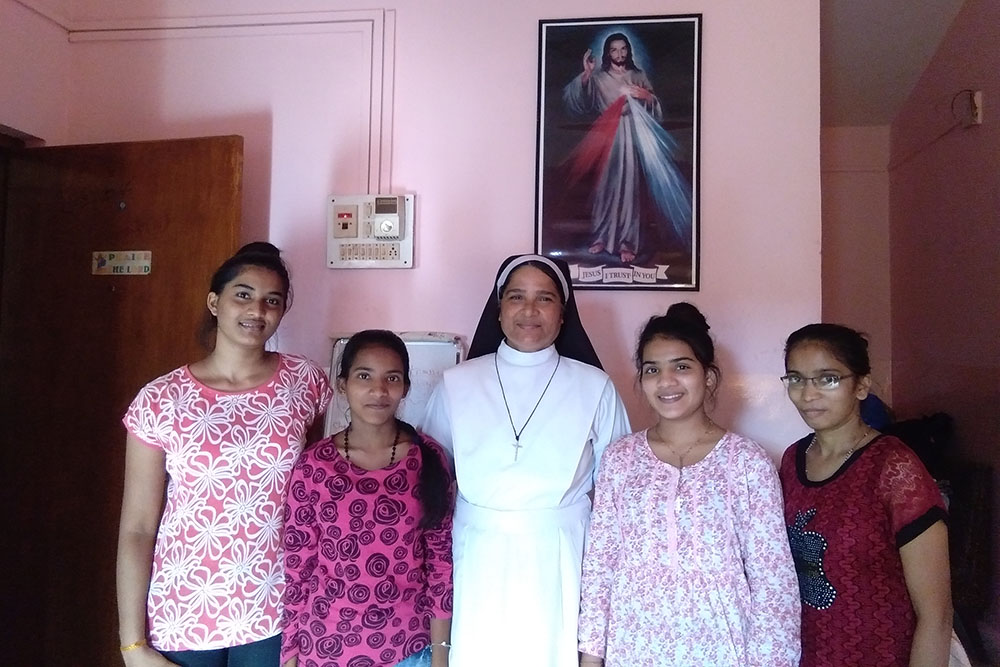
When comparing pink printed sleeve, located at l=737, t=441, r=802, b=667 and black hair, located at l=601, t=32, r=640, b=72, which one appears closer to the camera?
Answer: pink printed sleeve, located at l=737, t=441, r=802, b=667

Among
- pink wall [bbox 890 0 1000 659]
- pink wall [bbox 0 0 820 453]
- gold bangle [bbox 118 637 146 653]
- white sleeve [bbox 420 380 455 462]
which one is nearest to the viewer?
gold bangle [bbox 118 637 146 653]

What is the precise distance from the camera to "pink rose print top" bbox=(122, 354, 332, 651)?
4.58 ft

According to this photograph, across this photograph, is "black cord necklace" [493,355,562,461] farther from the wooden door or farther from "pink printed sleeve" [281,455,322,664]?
the wooden door

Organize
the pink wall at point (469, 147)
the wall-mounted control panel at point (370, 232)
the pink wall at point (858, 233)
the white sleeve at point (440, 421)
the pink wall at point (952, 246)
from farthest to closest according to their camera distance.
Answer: the pink wall at point (858, 233) < the pink wall at point (952, 246) < the wall-mounted control panel at point (370, 232) < the pink wall at point (469, 147) < the white sleeve at point (440, 421)

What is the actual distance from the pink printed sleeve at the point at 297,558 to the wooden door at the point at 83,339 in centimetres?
110

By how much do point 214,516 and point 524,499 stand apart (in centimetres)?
70

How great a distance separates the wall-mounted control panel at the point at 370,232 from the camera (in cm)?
231

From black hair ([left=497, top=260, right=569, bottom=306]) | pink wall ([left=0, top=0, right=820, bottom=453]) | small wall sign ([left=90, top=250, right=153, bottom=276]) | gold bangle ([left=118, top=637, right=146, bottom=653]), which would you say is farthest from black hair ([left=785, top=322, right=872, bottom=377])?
small wall sign ([left=90, top=250, right=153, bottom=276])

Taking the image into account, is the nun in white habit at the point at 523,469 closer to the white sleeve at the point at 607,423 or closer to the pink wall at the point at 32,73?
the white sleeve at the point at 607,423

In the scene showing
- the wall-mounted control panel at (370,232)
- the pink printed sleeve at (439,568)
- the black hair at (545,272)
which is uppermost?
the wall-mounted control panel at (370,232)

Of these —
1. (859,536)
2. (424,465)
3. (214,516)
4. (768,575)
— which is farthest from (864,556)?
(214,516)

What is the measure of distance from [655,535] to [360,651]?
0.67 m

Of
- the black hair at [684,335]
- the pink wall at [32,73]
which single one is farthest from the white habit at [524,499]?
the pink wall at [32,73]

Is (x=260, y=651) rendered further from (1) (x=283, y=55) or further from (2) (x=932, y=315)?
(2) (x=932, y=315)
